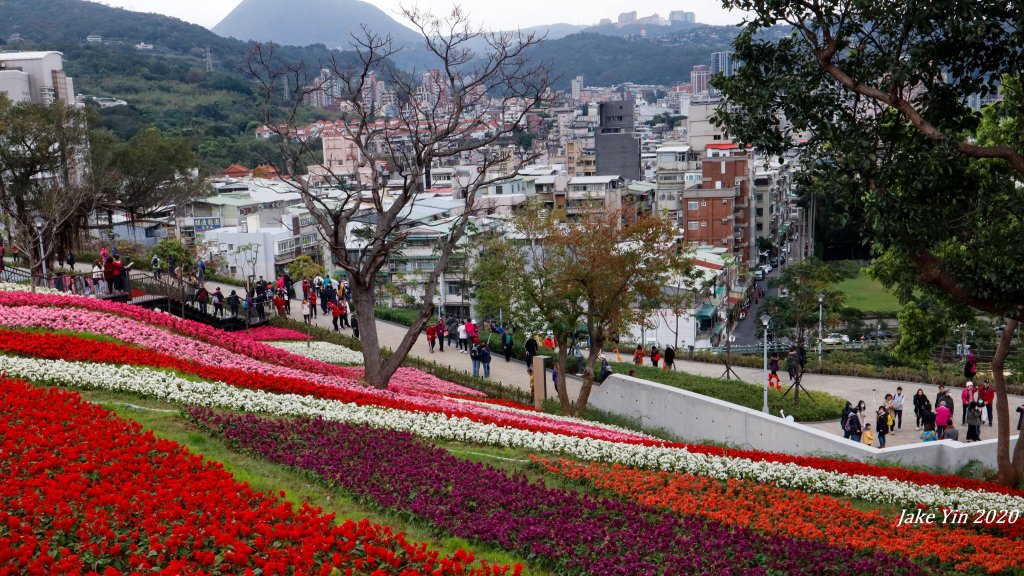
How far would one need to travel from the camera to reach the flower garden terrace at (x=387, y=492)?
24.8 feet

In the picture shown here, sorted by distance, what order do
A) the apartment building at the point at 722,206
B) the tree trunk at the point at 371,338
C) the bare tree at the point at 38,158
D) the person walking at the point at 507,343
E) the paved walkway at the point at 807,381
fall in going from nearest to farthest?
the tree trunk at the point at 371,338
the paved walkway at the point at 807,381
the person walking at the point at 507,343
the bare tree at the point at 38,158
the apartment building at the point at 722,206

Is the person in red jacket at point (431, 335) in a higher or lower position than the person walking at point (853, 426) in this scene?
higher

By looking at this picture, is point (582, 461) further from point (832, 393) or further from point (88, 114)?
point (88, 114)

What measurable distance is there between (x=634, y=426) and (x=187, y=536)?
16.5m

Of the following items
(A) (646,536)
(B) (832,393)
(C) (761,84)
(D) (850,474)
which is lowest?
(B) (832,393)

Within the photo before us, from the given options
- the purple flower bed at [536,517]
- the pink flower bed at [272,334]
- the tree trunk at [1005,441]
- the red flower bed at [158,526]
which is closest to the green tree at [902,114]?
the tree trunk at [1005,441]

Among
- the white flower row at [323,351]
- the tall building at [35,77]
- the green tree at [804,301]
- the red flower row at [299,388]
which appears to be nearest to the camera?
the red flower row at [299,388]

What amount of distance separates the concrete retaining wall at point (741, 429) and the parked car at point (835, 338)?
67.8 feet

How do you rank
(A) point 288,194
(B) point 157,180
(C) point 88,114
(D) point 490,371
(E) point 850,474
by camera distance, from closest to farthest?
(E) point 850,474, (D) point 490,371, (C) point 88,114, (B) point 157,180, (A) point 288,194

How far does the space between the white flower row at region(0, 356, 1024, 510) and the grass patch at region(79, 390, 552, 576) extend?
72 centimetres

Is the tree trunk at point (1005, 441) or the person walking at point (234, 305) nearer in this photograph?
the tree trunk at point (1005, 441)

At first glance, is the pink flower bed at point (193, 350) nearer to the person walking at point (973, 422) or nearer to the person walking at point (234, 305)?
the person walking at point (973, 422)

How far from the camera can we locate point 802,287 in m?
38.9

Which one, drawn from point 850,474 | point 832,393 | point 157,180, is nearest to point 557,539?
point 850,474
